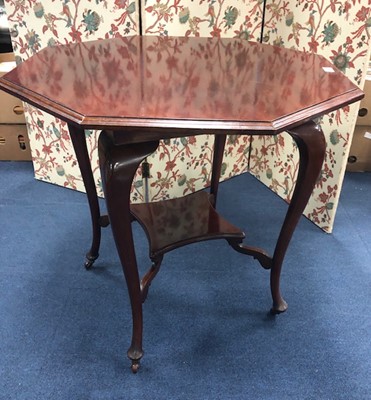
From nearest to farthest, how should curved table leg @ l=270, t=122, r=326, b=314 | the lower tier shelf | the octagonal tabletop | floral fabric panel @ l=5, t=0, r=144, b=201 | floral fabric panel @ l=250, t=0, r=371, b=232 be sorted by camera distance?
the octagonal tabletop, curved table leg @ l=270, t=122, r=326, b=314, the lower tier shelf, floral fabric panel @ l=250, t=0, r=371, b=232, floral fabric panel @ l=5, t=0, r=144, b=201

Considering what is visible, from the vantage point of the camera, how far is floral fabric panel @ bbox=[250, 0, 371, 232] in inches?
54.3

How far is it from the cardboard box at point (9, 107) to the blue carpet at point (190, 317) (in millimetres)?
510

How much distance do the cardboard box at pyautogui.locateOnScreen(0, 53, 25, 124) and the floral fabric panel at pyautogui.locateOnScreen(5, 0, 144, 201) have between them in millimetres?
198

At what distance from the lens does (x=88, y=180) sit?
4.20 ft

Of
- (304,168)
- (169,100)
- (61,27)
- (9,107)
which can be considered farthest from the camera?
(9,107)

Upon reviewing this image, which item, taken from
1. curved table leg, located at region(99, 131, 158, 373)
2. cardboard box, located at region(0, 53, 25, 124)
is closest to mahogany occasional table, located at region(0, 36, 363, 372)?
curved table leg, located at region(99, 131, 158, 373)

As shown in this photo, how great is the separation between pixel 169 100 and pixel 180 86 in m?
0.10

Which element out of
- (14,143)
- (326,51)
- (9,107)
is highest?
(326,51)

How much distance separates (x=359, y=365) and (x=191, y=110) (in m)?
0.89

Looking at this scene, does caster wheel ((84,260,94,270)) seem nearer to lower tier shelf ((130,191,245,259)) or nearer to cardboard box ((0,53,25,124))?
lower tier shelf ((130,191,245,259))

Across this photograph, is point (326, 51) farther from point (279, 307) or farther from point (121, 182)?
point (121, 182)

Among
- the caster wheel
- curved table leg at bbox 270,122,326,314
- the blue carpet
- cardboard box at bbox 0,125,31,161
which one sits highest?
curved table leg at bbox 270,122,326,314

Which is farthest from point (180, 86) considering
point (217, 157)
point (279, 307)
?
point (279, 307)

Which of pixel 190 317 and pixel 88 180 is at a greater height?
pixel 88 180
